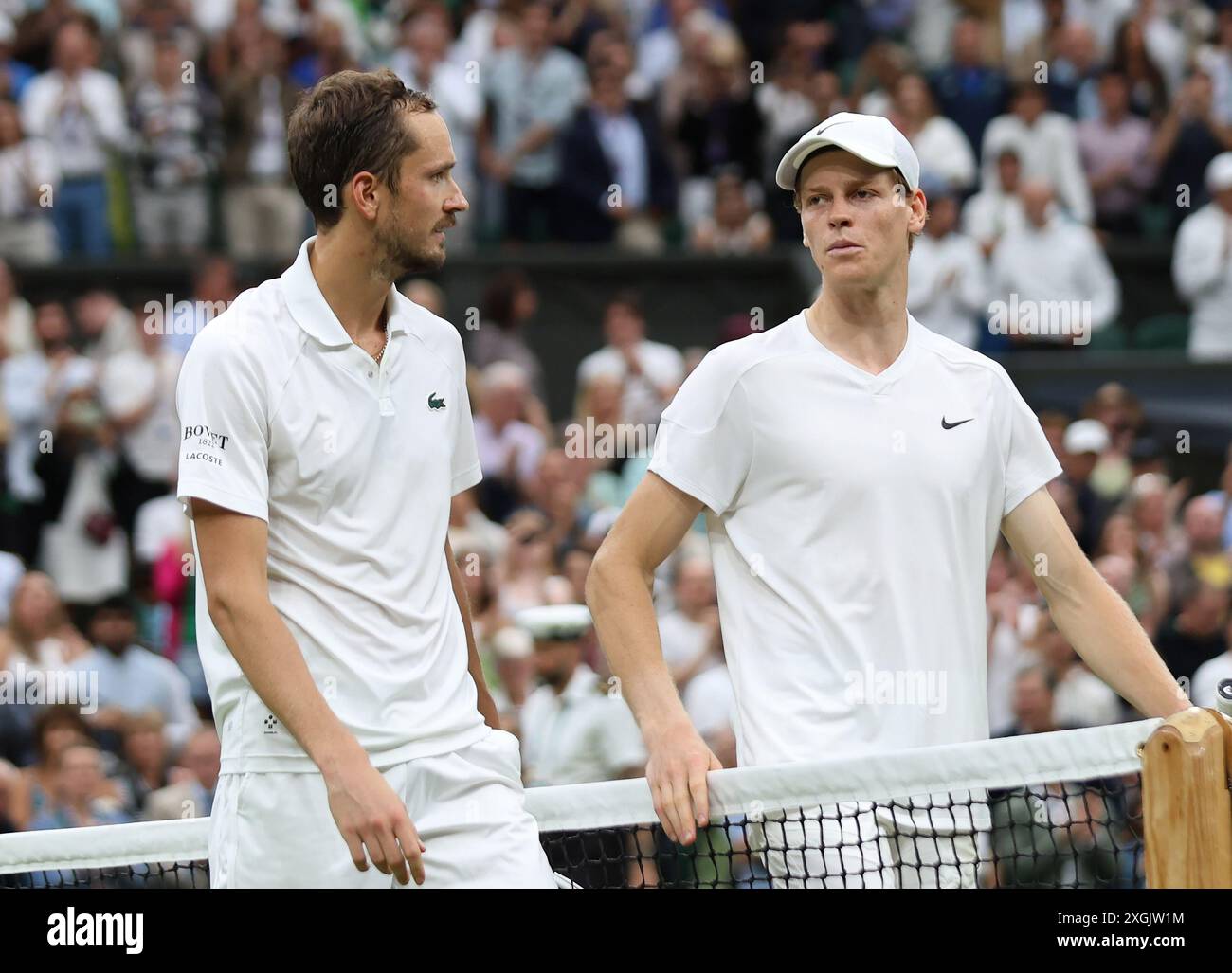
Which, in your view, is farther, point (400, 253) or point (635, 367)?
point (635, 367)

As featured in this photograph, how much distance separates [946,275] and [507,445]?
2.98 metres

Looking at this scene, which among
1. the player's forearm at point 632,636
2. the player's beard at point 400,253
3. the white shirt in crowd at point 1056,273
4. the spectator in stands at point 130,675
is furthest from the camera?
the white shirt in crowd at point 1056,273

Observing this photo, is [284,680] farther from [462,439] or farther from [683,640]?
[683,640]

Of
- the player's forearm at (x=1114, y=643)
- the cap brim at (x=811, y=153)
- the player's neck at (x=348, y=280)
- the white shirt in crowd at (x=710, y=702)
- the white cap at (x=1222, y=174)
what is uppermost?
the white cap at (x=1222, y=174)

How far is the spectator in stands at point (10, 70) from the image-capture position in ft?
45.3

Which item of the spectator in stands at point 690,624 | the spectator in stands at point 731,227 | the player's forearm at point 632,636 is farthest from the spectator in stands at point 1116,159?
the player's forearm at point 632,636

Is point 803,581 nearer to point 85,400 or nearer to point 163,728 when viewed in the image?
point 163,728

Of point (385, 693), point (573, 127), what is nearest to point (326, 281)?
point (385, 693)

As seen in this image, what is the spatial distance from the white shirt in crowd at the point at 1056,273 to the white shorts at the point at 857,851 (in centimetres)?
933

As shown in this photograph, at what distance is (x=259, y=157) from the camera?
45.7 ft

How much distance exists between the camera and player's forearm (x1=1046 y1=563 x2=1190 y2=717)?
14.1 ft

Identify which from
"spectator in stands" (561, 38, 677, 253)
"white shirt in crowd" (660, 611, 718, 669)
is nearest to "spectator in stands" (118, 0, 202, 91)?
"spectator in stands" (561, 38, 677, 253)

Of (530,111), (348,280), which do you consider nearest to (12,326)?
(530,111)

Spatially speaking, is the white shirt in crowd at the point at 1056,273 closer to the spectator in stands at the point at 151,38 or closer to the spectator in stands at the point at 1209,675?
the spectator in stands at the point at 1209,675
